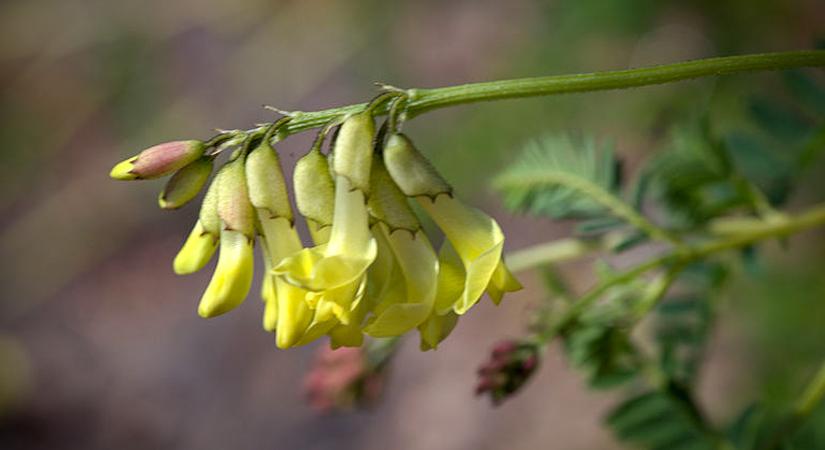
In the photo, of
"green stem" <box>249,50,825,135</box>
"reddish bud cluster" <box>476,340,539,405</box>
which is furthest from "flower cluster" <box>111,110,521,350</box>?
"reddish bud cluster" <box>476,340,539,405</box>

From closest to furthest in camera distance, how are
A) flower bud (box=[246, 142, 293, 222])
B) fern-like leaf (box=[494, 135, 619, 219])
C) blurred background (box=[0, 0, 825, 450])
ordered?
flower bud (box=[246, 142, 293, 222]) → fern-like leaf (box=[494, 135, 619, 219]) → blurred background (box=[0, 0, 825, 450])

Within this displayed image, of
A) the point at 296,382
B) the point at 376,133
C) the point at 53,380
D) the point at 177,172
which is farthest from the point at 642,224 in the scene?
the point at 53,380

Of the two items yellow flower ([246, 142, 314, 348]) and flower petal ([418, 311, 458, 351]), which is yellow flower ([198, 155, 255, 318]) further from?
flower petal ([418, 311, 458, 351])

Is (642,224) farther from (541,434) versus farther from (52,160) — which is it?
(52,160)

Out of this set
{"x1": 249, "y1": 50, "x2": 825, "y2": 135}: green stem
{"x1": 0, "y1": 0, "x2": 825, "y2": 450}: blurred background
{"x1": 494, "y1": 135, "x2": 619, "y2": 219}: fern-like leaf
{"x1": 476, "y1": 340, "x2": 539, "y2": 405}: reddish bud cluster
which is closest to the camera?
{"x1": 249, "y1": 50, "x2": 825, "y2": 135}: green stem

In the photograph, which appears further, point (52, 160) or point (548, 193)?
point (52, 160)

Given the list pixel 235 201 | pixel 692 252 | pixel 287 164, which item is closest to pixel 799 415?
pixel 692 252

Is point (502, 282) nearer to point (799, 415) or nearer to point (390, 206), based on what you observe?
point (390, 206)
